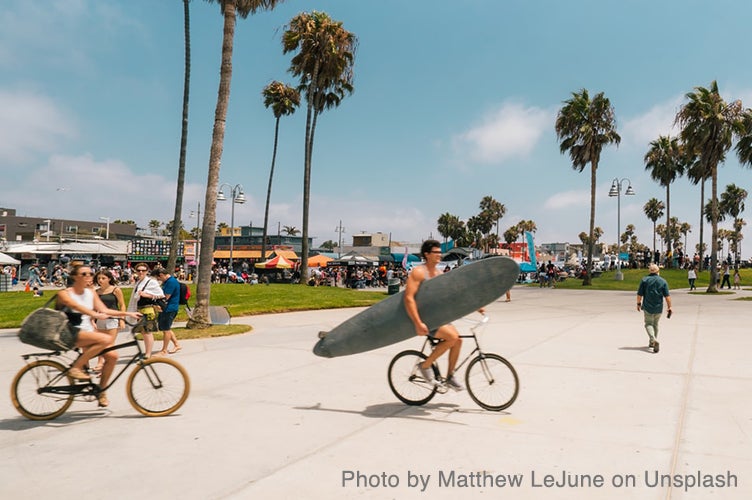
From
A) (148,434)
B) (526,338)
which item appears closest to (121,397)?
(148,434)

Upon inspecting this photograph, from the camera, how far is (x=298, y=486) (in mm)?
3508

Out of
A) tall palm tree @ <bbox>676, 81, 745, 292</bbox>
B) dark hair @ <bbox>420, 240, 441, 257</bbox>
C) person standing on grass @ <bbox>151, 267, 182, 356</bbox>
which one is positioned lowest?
person standing on grass @ <bbox>151, 267, 182, 356</bbox>

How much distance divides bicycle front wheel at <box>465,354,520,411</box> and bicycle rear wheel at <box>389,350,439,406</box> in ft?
1.65

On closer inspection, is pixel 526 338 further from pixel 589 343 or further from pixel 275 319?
pixel 275 319

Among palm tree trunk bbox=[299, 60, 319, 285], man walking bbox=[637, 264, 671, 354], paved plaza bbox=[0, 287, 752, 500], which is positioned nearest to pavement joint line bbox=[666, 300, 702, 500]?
paved plaza bbox=[0, 287, 752, 500]

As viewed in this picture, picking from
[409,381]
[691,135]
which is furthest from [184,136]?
[691,135]

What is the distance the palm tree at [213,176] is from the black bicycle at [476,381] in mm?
7652

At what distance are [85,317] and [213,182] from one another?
7.23 metres

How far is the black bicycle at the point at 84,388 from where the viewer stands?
201 inches

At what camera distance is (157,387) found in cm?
527

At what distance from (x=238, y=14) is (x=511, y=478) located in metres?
14.4

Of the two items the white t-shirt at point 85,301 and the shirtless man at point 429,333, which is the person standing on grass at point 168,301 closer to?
the white t-shirt at point 85,301

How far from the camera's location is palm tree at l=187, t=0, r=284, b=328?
11812 mm

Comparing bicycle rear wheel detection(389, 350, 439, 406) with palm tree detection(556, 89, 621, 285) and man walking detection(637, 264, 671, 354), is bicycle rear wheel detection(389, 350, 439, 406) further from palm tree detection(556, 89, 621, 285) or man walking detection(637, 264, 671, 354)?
palm tree detection(556, 89, 621, 285)
